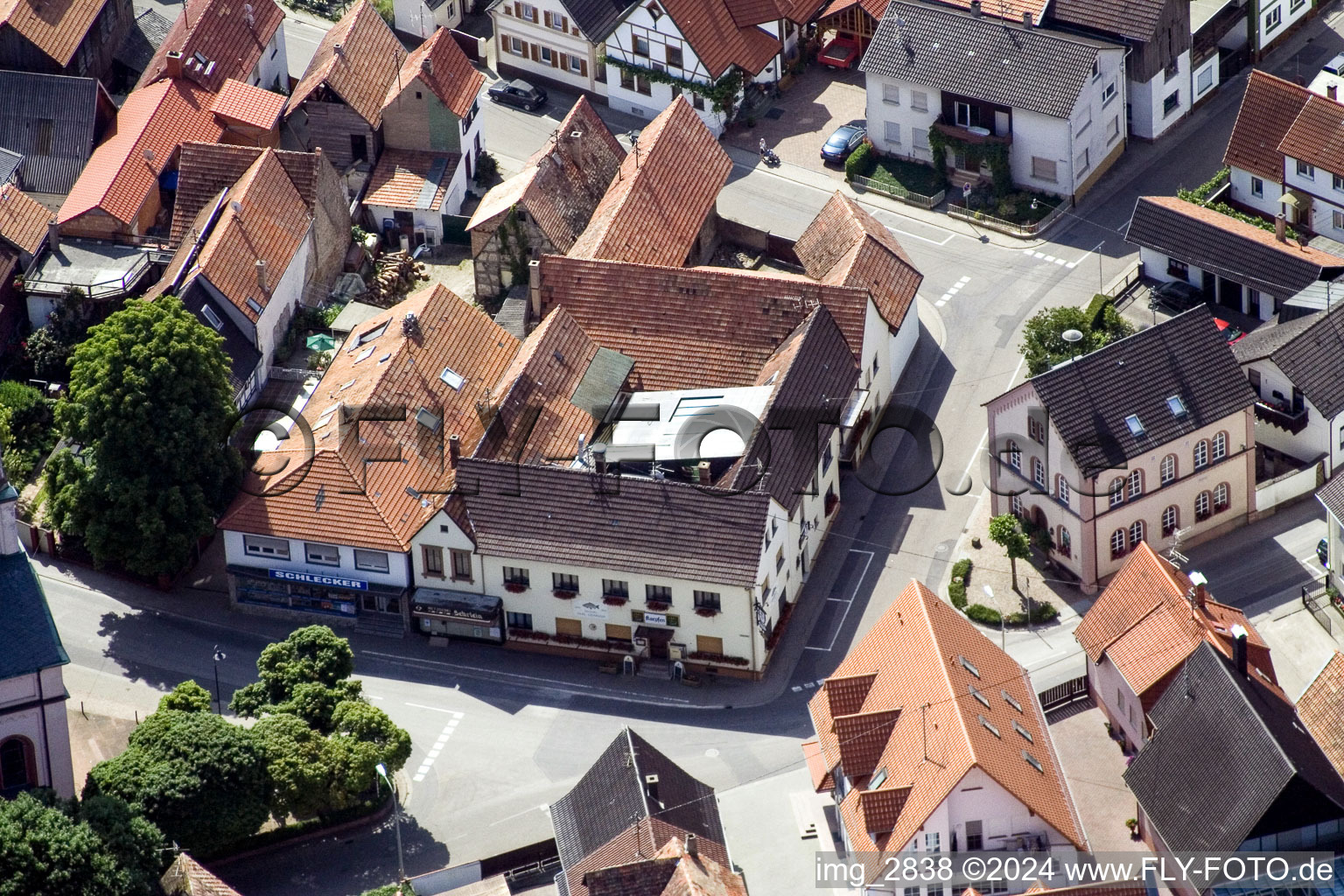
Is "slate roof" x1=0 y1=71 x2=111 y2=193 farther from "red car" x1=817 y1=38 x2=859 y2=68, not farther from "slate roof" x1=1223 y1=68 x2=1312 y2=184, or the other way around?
"slate roof" x1=1223 y1=68 x2=1312 y2=184

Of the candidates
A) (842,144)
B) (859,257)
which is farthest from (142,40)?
(859,257)

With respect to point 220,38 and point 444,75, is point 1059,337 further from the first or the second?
point 220,38

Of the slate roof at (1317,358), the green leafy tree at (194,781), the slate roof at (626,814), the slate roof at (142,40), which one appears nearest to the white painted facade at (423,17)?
the slate roof at (142,40)

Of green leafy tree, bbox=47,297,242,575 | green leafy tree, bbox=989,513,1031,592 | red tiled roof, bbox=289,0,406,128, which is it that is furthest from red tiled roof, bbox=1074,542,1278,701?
red tiled roof, bbox=289,0,406,128

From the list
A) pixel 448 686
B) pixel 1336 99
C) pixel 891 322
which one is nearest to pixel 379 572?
pixel 448 686

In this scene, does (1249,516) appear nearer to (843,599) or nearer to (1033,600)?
(1033,600)

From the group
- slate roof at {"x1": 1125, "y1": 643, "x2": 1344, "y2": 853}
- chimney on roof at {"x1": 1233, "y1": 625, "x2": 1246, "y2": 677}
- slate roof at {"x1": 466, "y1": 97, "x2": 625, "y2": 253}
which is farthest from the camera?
slate roof at {"x1": 466, "y1": 97, "x2": 625, "y2": 253}
